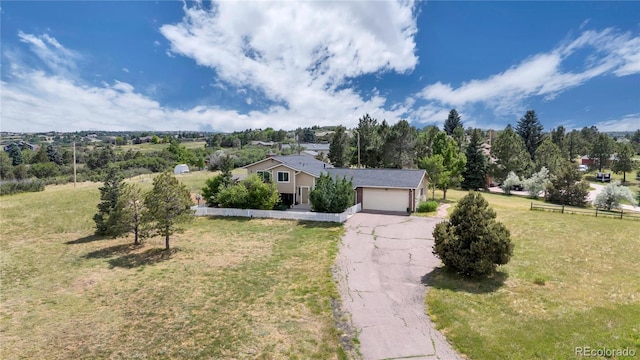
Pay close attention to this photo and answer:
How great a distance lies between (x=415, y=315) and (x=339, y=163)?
4302cm

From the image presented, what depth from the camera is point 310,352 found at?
29.5 ft

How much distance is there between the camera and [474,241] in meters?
13.3

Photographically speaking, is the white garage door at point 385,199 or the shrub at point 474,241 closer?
the shrub at point 474,241

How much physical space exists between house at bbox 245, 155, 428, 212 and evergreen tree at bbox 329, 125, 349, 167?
18138mm

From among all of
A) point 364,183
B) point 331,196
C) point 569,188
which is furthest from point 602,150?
point 331,196

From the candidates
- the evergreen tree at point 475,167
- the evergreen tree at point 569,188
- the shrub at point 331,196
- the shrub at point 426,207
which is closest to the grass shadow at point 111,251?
the shrub at point 331,196

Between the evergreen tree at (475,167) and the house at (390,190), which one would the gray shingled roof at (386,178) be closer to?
the house at (390,190)

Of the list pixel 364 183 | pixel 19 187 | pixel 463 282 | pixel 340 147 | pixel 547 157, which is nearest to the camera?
pixel 463 282

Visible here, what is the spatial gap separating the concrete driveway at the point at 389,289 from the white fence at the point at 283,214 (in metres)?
2.16

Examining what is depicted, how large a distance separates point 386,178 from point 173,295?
21582 mm

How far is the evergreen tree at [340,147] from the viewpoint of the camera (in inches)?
2080

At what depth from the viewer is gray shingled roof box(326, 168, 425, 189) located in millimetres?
28516

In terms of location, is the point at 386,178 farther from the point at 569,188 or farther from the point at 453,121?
the point at 453,121

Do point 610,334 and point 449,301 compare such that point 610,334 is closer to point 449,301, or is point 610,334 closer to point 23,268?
point 449,301
